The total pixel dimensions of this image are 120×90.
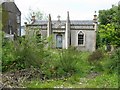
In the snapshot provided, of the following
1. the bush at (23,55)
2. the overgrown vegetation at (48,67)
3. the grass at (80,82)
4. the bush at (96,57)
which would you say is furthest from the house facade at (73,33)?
the grass at (80,82)

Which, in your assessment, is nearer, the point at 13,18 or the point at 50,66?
the point at 50,66

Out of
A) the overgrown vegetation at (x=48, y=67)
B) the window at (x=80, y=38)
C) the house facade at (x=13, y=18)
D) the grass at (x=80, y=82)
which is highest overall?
the house facade at (x=13, y=18)

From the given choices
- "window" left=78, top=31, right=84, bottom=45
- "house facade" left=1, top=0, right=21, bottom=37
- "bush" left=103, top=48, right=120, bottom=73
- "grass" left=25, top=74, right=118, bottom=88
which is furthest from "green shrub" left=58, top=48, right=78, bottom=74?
"house facade" left=1, top=0, right=21, bottom=37

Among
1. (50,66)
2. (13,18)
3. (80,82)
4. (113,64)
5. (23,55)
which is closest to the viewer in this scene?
(80,82)

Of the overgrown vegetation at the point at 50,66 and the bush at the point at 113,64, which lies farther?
the bush at the point at 113,64

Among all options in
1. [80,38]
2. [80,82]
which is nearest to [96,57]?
[80,82]

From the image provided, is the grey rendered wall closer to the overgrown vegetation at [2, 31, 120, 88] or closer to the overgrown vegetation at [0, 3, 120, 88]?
the overgrown vegetation at [0, 3, 120, 88]

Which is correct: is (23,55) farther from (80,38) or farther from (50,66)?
(80,38)

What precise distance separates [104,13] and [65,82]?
19158 mm

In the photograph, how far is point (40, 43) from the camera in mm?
10570

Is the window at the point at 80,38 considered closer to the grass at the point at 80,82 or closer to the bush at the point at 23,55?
the bush at the point at 23,55

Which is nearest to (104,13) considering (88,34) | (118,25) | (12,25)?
(88,34)

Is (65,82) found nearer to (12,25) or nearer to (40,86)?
(40,86)

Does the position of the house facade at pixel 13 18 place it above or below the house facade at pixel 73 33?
above
